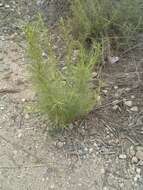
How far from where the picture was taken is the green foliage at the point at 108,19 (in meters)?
2.47

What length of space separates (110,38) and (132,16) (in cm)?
20

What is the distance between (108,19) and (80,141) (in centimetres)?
87

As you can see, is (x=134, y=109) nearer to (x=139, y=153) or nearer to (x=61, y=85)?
(x=139, y=153)

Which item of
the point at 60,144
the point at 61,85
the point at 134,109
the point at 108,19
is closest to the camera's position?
the point at 61,85

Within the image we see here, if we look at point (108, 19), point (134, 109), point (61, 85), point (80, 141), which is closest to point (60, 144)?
point (80, 141)

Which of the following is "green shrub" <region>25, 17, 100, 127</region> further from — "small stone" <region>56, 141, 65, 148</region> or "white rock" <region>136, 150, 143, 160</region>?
"white rock" <region>136, 150, 143, 160</region>

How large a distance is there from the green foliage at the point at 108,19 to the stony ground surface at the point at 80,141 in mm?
167

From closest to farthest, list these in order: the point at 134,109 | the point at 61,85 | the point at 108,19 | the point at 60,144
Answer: the point at 61,85
the point at 60,144
the point at 134,109
the point at 108,19

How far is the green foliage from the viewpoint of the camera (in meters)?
2.47

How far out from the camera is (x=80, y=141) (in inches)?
82.4

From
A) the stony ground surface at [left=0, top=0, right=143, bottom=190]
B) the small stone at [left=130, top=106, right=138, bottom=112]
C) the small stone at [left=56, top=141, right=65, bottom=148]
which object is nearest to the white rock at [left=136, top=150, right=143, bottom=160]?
the stony ground surface at [left=0, top=0, right=143, bottom=190]

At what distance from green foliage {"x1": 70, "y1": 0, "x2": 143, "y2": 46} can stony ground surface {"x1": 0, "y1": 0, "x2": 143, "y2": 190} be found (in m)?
0.17

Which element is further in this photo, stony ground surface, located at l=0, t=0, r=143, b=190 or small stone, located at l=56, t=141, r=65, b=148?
small stone, located at l=56, t=141, r=65, b=148

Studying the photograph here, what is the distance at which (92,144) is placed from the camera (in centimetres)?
208
